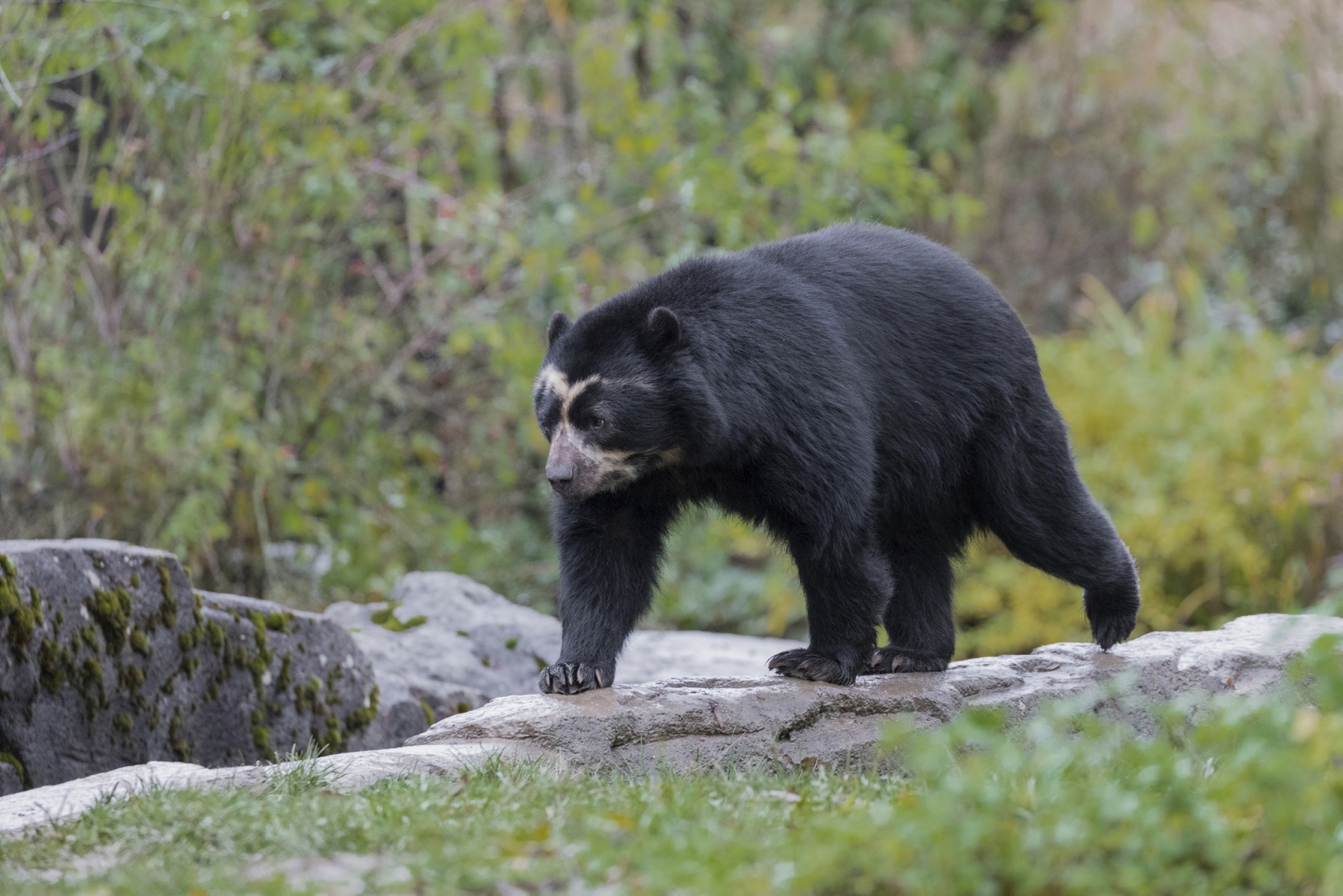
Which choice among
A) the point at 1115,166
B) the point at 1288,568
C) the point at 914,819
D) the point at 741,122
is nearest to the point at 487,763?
the point at 914,819

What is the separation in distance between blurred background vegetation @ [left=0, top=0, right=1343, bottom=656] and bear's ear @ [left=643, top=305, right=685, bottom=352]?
47.8 inches

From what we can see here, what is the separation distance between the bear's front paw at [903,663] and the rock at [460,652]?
3.58ft

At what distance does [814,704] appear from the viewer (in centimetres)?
442

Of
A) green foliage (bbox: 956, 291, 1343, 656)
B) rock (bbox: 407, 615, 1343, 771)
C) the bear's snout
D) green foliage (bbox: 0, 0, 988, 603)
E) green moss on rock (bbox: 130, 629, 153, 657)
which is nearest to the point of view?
rock (bbox: 407, 615, 1343, 771)

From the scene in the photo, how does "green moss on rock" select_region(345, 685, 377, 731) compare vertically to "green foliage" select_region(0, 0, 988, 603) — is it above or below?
below

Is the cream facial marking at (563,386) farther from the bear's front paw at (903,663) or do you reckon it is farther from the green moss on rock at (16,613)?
the green moss on rock at (16,613)

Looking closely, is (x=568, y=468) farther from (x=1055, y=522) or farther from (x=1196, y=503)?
(x=1196, y=503)

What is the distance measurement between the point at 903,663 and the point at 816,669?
1.84 feet

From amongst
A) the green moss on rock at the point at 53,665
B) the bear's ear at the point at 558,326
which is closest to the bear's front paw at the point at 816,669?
the bear's ear at the point at 558,326

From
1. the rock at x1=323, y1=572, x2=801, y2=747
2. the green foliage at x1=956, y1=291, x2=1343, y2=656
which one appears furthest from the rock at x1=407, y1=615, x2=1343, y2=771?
the green foliage at x1=956, y1=291, x2=1343, y2=656

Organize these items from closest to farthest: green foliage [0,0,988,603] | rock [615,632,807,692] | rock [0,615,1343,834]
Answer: rock [0,615,1343,834] → rock [615,632,807,692] → green foliage [0,0,988,603]

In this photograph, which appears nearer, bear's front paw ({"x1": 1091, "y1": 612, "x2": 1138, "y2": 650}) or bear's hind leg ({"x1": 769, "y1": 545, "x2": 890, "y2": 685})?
bear's hind leg ({"x1": 769, "y1": 545, "x2": 890, "y2": 685})

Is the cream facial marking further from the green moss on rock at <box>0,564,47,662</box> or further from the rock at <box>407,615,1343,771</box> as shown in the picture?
the green moss on rock at <box>0,564,47,662</box>

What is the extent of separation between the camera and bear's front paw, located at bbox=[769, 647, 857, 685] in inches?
179
